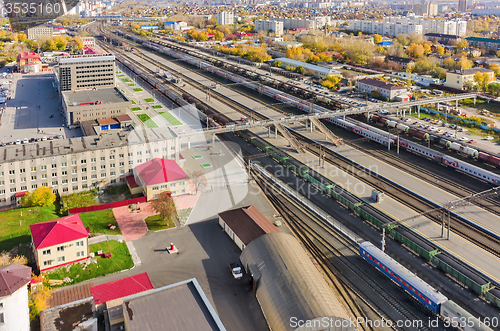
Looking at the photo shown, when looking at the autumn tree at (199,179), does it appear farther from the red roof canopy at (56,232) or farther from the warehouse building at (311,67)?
the warehouse building at (311,67)

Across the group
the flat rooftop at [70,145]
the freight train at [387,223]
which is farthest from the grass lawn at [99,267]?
the freight train at [387,223]

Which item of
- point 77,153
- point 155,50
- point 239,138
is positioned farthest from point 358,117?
point 155,50

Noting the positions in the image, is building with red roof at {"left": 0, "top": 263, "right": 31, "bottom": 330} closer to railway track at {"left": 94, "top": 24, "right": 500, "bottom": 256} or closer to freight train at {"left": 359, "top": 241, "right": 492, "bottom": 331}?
freight train at {"left": 359, "top": 241, "right": 492, "bottom": 331}

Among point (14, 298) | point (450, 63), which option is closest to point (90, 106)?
point (14, 298)

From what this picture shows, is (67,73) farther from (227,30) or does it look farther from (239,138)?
(227,30)

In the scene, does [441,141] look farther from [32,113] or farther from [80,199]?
[32,113]
